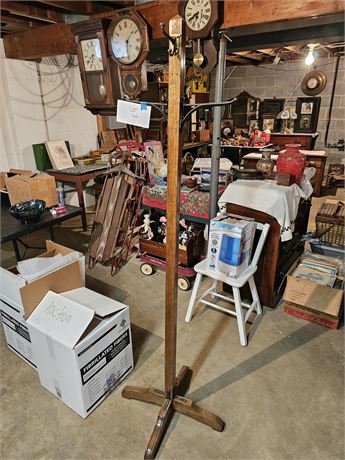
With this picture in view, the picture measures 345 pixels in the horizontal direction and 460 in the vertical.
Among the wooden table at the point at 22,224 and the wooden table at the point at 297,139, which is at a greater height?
the wooden table at the point at 297,139

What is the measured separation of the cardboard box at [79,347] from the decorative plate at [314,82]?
5505mm

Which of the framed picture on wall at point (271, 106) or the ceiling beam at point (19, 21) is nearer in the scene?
the ceiling beam at point (19, 21)

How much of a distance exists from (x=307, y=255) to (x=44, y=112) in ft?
11.8

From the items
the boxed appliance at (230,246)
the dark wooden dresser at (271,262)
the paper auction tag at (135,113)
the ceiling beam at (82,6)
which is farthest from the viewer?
the ceiling beam at (82,6)

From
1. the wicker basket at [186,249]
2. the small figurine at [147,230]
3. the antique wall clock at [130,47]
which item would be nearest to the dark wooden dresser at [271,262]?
the wicker basket at [186,249]

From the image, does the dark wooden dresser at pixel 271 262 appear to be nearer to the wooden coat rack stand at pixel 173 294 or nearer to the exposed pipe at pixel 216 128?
the exposed pipe at pixel 216 128

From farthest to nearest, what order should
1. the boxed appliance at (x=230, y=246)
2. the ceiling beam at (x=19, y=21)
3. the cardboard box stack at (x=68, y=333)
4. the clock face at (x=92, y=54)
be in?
the ceiling beam at (x=19, y=21)
the clock face at (x=92, y=54)
the boxed appliance at (x=230, y=246)
the cardboard box stack at (x=68, y=333)

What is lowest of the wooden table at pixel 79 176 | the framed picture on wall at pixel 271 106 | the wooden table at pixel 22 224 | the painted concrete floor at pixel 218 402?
the painted concrete floor at pixel 218 402

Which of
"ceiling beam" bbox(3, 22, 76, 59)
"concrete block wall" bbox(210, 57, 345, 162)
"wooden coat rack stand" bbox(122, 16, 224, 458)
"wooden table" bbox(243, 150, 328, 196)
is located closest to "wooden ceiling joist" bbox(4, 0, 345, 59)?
"ceiling beam" bbox(3, 22, 76, 59)

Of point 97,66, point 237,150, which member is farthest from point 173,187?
point 237,150

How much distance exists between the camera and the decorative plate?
17.5 ft

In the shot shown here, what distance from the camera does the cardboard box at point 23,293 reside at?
1.67m

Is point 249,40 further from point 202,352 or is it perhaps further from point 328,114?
point 328,114

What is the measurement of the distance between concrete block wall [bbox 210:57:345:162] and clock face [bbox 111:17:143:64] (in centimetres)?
422
